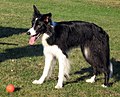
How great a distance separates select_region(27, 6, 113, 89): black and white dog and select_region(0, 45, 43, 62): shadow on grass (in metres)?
2.38

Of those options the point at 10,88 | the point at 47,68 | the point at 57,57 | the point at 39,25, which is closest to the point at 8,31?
the point at 47,68

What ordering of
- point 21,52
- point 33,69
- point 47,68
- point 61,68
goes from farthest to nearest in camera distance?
1. point 21,52
2. point 33,69
3. point 47,68
4. point 61,68

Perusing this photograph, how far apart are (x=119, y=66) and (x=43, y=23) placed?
3425 mm

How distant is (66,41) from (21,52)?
3472 mm

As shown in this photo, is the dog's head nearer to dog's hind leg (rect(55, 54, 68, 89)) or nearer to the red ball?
dog's hind leg (rect(55, 54, 68, 89))

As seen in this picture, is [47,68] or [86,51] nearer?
[86,51]

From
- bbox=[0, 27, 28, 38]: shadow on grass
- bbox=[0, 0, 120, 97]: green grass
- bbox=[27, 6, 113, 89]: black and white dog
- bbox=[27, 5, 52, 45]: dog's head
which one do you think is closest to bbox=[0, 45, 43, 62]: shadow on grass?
bbox=[0, 0, 120, 97]: green grass

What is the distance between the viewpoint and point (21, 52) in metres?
10.5

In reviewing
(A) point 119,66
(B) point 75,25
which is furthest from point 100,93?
(A) point 119,66

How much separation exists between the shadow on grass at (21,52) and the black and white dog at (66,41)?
238 centimetres

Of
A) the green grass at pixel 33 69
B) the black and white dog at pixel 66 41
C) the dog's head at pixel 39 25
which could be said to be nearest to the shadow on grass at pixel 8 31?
the green grass at pixel 33 69

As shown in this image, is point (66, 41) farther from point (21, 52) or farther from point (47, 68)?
point (21, 52)

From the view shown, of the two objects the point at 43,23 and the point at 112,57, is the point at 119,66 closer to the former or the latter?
the point at 112,57

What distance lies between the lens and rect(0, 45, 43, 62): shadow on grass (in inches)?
388
